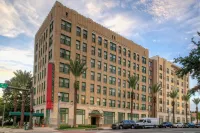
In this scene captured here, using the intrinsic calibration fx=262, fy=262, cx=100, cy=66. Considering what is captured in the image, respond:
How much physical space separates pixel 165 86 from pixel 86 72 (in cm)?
4736

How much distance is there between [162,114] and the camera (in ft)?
327

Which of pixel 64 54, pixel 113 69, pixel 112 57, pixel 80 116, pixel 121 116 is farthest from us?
pixel 121 116

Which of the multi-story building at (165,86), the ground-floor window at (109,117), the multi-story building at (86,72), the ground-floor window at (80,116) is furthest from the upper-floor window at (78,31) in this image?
the multi-story building at (165,86)

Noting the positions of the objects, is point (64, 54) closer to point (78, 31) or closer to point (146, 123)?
point (78, 31)

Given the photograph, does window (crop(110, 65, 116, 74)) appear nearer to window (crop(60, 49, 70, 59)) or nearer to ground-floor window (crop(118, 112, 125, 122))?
ground-floor window (crop(118, 112, 125, 122))

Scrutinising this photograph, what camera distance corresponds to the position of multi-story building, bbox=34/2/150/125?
60.2 meters

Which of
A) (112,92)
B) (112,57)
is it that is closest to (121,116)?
(112,92)

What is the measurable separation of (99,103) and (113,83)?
874 centimetres

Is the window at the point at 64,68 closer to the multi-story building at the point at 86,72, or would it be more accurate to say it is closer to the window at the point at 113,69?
the multi-story building at the point at 86,72

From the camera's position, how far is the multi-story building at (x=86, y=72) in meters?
60.2

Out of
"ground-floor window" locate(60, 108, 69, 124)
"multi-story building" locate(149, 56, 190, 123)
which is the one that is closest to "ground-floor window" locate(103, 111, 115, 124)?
"ground-floor window" locate(60, 108, 69, 124)

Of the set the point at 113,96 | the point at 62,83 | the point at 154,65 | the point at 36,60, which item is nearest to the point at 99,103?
the point at 113,96

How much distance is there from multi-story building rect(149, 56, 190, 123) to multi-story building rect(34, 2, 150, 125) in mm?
12237

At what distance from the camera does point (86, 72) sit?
2657 inches
